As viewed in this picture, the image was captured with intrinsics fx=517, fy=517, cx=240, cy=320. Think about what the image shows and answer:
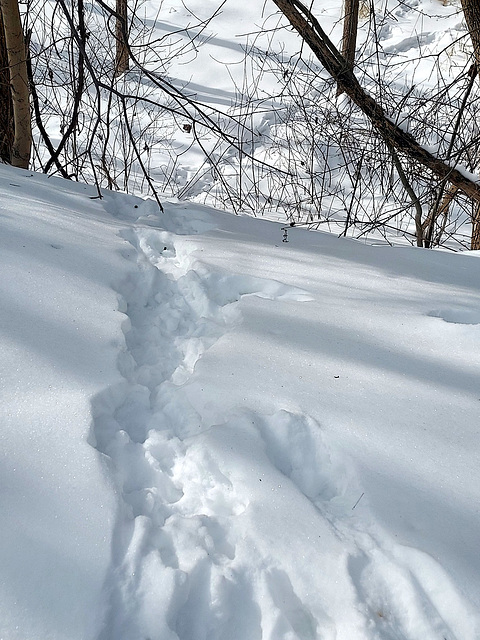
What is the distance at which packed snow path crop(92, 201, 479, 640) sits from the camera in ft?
2.67

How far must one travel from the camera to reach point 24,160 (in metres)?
3.09

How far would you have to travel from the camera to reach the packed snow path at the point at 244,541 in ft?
2.67

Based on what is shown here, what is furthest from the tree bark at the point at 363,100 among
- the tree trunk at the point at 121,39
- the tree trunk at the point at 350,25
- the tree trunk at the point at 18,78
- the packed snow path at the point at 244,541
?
the packed snow path at the point at 244,541

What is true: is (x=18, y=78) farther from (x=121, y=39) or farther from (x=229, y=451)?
(x=229, y=451)

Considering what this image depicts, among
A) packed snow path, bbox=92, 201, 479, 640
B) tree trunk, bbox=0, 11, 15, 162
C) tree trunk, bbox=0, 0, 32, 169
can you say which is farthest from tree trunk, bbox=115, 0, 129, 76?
packed snow path, bbox=92, 201, 479, 640

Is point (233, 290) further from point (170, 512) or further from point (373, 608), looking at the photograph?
point (373, 608)

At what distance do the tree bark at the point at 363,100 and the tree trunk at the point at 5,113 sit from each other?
5.26 feet

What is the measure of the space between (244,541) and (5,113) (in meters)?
3.18

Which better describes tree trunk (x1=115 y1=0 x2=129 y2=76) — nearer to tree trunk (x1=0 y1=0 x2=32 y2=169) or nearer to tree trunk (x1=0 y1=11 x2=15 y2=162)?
tree trunk (x1=0 y1=0 x2=32 y2=169)

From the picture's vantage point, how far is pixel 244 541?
919 mm

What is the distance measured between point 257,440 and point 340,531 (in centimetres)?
27

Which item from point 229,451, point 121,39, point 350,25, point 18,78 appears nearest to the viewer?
point 229,451

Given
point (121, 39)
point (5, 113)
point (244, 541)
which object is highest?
point (121, 39)

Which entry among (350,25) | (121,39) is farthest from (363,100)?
(121,39)
